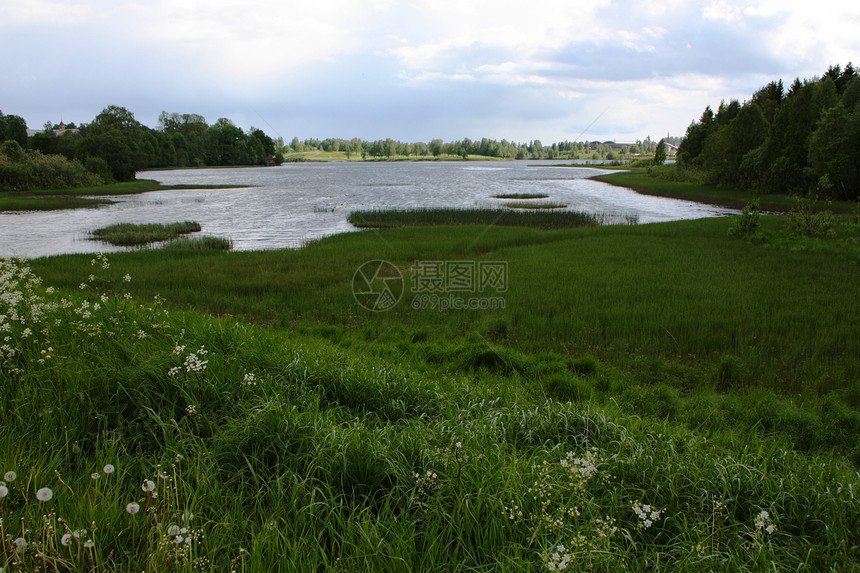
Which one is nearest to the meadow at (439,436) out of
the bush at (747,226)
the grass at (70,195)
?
the bush at (747,226)

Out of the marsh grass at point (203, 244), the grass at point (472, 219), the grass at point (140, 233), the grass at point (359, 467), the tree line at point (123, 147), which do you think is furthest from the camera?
the tree line at point (123, 147)

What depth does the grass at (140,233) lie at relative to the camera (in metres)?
24.1

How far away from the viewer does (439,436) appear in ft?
13.3

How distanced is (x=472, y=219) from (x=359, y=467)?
26.5 metres

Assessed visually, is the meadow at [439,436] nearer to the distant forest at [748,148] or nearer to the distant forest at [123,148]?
the distant forest at [748,148]

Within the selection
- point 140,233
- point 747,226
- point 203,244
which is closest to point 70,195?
point 140,233

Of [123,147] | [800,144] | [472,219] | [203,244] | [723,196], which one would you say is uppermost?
[123,147]

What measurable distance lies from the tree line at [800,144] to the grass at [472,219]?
11.7m

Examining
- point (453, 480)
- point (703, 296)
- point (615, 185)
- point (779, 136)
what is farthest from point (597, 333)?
point (615, 185)

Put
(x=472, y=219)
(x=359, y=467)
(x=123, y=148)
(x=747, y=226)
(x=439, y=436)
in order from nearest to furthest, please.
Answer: (x=359, y=467)
(x=439, y=436)
(x=747, y=226)
(x=472, y=219)
(x=123, y=148)

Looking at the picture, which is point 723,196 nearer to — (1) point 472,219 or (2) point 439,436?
(1) point 472,219

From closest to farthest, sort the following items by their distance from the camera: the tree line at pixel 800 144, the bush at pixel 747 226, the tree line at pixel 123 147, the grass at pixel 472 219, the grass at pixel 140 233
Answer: the bush at pixel 747 226
the grass at pixel 140 233
the grass at pixel 472 219
the tree line at pixel 800 144
the tree line at pixel 123 147

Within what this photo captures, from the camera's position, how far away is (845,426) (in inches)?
212

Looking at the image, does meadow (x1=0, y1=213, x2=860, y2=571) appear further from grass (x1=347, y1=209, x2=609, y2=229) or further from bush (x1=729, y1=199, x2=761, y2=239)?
grass (x1=347, y1=209, x2=609, y2=229)
